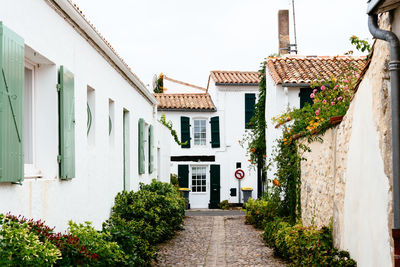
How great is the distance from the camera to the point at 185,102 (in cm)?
2597

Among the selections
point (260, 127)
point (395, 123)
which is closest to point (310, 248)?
point (395, 123)

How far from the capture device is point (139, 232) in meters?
9.63

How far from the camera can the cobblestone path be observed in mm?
8977

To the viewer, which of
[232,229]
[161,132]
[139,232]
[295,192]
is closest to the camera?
[139,232]

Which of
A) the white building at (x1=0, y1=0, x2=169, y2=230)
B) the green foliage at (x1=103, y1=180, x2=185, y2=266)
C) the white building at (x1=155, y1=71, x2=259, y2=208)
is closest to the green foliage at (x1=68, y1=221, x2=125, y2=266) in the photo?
the white building at (x1=0, y1=0, x2=169, y2=230)

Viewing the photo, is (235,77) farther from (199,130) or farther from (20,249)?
(20,249)

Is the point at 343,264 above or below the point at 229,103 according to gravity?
below

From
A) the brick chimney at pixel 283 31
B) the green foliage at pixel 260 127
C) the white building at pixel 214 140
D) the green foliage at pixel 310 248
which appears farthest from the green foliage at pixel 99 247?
the white building at pixel 214 140

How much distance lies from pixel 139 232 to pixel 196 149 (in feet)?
52.8

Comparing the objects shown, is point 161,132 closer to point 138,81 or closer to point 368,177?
point 138,81

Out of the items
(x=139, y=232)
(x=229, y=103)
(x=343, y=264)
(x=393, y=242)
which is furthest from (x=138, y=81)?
(x=229, y=103)

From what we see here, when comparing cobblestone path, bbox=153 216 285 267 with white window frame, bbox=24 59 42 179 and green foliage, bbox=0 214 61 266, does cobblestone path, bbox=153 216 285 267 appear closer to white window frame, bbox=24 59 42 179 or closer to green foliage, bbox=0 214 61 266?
white window frame, bbox=24 59 42 179

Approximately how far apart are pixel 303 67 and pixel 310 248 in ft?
32.6

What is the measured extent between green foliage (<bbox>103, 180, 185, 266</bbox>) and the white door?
13.0 m
